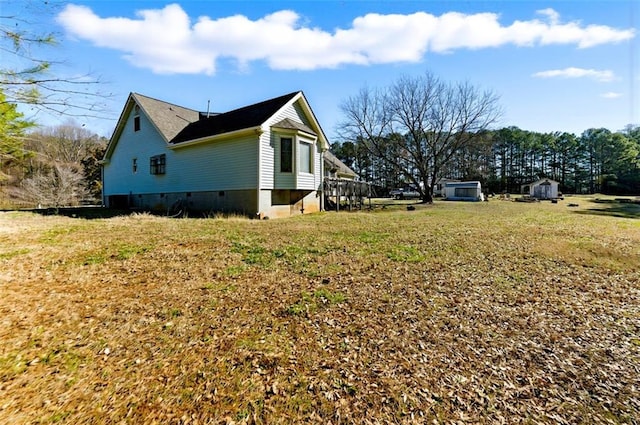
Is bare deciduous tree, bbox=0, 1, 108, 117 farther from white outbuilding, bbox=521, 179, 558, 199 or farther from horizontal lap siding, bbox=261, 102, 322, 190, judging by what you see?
white outbuilding, bbox=521, 179, 558, 199

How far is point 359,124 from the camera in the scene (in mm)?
31234

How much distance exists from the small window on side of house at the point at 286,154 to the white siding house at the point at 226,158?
45 mm

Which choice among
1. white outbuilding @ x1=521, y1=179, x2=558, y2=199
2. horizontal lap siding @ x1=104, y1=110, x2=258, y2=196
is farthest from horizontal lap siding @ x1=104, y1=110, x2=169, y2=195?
white outbuilding @ x1=521, y1=179, x2=558, y2=199

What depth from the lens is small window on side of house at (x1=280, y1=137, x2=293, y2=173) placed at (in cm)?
1445

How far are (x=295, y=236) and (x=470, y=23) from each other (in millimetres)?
10486

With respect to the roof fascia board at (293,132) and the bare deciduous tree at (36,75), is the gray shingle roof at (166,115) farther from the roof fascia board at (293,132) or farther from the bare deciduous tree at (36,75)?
the bare deciduous tree at (36,75)

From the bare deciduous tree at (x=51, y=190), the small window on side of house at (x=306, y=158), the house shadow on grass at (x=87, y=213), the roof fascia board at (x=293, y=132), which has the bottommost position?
the house shadow on grass at (x=87, y=213)

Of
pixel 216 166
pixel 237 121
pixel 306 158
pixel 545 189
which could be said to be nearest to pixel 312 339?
pixel 306 158

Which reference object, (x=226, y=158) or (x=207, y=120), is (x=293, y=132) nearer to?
(x=226, y=158)

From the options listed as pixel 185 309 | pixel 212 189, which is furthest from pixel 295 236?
pixel 212 189

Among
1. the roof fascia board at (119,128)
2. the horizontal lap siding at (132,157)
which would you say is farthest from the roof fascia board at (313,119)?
the roof fascia board at (119,128)

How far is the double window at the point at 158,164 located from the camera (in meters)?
17.2

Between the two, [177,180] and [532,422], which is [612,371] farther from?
[177,180]

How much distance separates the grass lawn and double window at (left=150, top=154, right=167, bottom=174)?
461 inches
